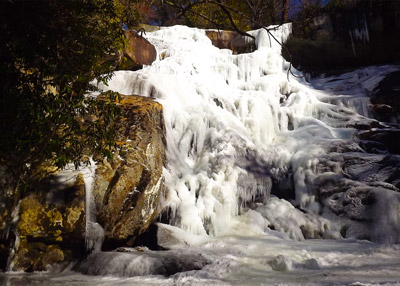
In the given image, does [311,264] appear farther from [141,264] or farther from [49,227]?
[49,227]

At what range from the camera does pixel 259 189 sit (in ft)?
24.5

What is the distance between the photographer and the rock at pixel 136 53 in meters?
9.50

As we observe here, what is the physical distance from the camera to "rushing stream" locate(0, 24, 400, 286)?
13.6 ft

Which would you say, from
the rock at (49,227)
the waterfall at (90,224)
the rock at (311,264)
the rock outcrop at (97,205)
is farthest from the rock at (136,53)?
the rock at (311,264)

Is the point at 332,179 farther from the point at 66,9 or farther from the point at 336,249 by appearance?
the point at 66,9

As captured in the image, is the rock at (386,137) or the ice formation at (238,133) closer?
the ice formation at (238,133)

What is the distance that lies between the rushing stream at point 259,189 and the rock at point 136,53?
0.43m

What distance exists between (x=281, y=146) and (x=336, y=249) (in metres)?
4.08

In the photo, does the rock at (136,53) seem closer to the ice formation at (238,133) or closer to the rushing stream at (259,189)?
the ice formation at (238,133)

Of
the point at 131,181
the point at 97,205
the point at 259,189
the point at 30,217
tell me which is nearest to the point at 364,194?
the point at 259,189

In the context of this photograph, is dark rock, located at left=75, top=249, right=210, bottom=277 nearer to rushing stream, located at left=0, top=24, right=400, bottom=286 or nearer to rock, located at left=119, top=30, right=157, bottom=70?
rushing stream, located at left=0, top=24, right=400, bottom=286

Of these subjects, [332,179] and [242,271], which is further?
[332,179]

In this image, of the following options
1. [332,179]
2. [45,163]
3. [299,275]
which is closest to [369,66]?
[332,179]

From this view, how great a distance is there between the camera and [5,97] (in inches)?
151
